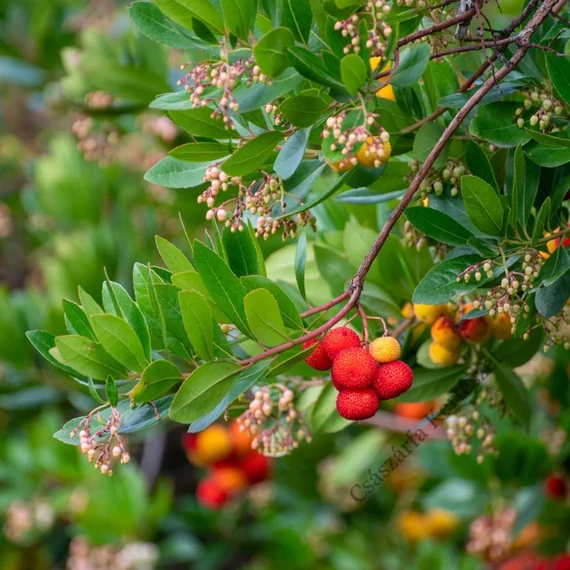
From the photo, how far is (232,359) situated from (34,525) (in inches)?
73.4

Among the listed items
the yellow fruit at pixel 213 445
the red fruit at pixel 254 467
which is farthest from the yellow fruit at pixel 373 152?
the red fruit at pixel 254 467

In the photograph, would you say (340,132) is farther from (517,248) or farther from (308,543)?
(308,543)

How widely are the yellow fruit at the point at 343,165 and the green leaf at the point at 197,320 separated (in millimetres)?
183

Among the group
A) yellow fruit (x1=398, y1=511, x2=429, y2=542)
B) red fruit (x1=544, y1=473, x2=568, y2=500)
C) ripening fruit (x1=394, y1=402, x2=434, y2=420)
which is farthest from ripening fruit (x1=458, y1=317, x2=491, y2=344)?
yellow fruit (x1=398, y1=511, x2=429, y2=542)

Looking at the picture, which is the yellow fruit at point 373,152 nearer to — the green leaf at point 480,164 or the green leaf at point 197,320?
the green leaf at point 480,164

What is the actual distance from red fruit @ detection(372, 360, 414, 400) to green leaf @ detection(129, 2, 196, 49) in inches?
15.0

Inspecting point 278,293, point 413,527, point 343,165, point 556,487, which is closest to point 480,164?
point 343,165

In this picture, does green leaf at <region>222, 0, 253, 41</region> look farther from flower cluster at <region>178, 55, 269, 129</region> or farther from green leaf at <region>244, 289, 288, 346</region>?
green leaf at <region>244, 289, 288, 346</region>

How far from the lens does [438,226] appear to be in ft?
3.00

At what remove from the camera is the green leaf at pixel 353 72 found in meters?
0.77

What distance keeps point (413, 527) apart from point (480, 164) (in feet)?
6.46

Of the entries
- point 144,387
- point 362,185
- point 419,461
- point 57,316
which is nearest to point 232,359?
point 144,387

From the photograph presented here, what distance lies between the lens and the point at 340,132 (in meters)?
0.80

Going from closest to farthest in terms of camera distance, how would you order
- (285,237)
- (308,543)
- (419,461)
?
(285,237), (419,461), (308,543)
